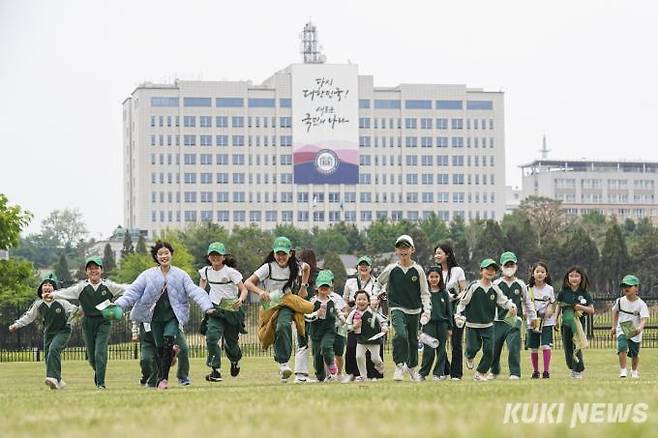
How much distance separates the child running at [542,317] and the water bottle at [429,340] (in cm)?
244

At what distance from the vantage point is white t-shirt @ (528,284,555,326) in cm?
2275

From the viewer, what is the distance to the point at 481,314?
20672 mm

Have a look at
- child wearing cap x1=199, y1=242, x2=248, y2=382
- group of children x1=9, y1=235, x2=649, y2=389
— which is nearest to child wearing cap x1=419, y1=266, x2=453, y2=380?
group of children x1=9, y1=235, x2=649, y2=389

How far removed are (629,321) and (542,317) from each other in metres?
1.42

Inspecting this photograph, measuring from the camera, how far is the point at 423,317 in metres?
19.8

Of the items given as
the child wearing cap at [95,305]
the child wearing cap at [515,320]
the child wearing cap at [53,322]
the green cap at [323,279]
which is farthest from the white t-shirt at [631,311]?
the child wearing cap at [53,322]

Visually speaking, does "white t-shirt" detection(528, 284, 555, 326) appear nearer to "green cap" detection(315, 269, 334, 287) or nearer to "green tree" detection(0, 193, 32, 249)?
"green cap" detection(315, 269, 334, 287)

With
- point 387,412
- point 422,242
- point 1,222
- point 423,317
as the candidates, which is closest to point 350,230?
point 422,242

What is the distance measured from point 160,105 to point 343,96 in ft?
86.7

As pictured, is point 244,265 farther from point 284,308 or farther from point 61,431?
point 61,431

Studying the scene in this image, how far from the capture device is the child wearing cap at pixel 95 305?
2024 cm

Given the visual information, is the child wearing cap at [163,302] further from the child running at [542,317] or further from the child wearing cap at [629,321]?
the child wearing cap at [629,321]

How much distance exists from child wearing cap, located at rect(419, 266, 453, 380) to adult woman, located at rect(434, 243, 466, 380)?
0.23 m

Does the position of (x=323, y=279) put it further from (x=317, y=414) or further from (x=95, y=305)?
(x=317, y=414)
